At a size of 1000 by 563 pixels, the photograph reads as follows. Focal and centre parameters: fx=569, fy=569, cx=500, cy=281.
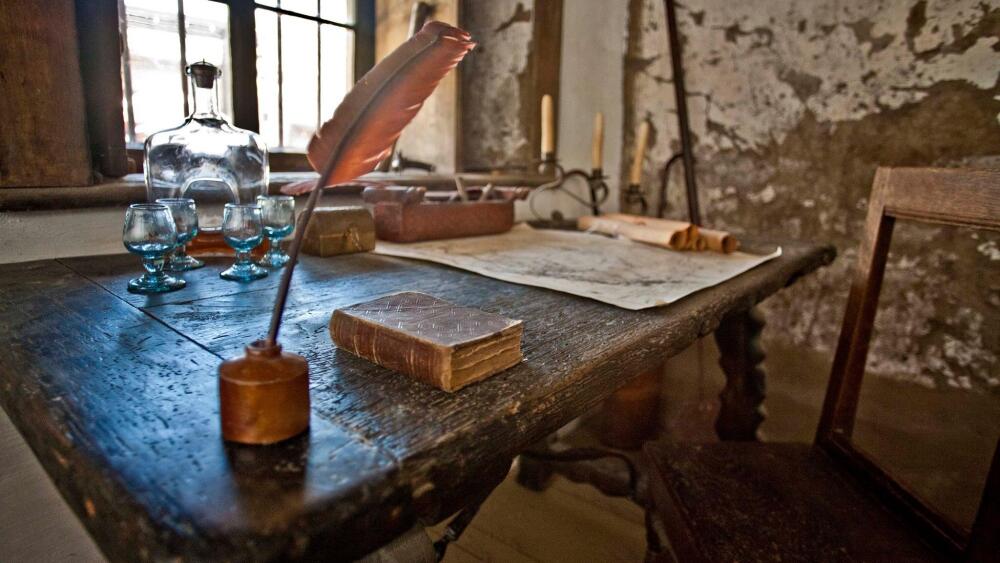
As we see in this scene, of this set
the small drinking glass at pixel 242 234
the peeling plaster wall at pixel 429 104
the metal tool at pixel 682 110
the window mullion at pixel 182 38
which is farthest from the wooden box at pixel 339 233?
the metal tool at pixel 682 110

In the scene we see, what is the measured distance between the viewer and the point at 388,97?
0.49 m

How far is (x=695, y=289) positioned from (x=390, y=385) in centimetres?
60

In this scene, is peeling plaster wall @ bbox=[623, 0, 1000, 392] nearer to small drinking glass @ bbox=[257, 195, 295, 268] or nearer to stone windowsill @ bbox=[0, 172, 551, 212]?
stone windowsill @ bbox=[0, 172, 551, 212]

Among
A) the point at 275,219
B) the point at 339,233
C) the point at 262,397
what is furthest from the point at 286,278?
the point at 339,233

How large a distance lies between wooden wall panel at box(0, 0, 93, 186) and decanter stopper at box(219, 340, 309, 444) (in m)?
0.84

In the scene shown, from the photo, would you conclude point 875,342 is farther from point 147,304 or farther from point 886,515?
point 147,304

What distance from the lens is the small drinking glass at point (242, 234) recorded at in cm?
89

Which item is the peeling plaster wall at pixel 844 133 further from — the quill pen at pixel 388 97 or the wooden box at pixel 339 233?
the quill pen at pixel 388 97

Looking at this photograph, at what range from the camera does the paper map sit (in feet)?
2.94

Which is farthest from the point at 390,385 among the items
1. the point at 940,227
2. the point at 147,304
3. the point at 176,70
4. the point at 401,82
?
the point at 940,227

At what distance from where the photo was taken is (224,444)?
0.38 meters

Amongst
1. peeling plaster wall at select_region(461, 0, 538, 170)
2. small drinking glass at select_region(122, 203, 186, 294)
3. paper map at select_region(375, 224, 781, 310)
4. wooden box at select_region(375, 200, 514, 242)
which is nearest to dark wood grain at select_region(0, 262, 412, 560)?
small drinking glass at select_region(122, 203, 186, 294)

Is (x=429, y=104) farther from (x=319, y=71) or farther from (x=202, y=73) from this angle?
(x=202, y=73)

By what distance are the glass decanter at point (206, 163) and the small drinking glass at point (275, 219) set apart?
123 mm
